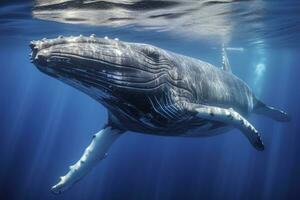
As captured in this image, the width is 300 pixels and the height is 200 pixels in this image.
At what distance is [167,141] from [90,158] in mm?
43207

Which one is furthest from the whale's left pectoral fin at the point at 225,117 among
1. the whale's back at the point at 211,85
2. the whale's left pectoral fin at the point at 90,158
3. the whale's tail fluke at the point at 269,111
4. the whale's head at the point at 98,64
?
the whale's tail fluke at the point at 269,111

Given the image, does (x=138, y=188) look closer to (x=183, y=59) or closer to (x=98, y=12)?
(x=98, y=12)

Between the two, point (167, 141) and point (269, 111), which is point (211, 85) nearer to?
point (269, 111)

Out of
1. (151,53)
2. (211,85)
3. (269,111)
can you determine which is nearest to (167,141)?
(269,111)

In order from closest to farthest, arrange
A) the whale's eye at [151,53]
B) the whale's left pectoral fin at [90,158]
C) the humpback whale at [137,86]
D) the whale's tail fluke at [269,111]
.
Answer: the humpback whale at [137,86]
the whale's eye at [151,53]
the whale's left pectoral fin at [90,158]
the whale's tail fluke at [269,111]

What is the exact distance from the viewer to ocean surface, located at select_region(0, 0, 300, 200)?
1839 centimetres

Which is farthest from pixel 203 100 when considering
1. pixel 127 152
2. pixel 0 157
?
pixel 0 157

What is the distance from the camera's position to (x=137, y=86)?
275 inches

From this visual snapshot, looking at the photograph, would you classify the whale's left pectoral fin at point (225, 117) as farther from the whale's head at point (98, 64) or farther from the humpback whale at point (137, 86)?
the whale's head at point (98, 64)

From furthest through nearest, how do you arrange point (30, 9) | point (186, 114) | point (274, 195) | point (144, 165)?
point (144, 165), point (274, 195), point (30, 9), point (186, 114)

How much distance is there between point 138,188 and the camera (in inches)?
1353

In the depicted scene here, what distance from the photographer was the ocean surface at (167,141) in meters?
18.4

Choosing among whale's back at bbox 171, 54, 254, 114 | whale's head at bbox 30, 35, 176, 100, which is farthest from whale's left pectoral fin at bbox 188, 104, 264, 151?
whale's head at bbox 30, 35, 176, 100

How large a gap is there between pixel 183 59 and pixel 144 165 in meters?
31.4
